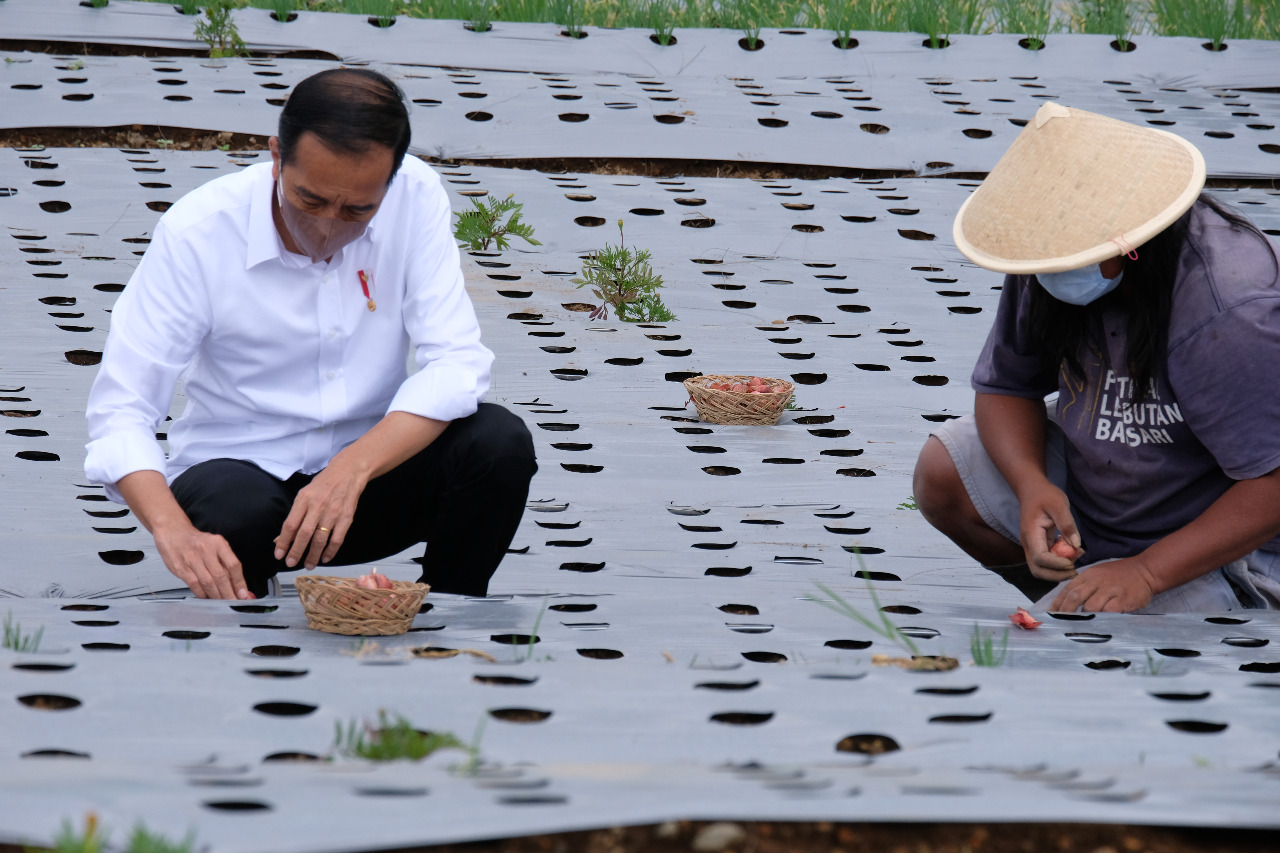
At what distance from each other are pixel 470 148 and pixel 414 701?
13.5ft

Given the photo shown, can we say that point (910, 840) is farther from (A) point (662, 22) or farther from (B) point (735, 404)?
(A) point (662, 22)

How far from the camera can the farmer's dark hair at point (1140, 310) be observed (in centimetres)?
213

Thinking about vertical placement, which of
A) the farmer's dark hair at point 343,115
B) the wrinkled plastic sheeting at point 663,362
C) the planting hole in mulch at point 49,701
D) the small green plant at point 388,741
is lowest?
the wrinkled plastic sheeting at point 663,362

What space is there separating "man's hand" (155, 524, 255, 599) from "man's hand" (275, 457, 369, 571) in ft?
0.27

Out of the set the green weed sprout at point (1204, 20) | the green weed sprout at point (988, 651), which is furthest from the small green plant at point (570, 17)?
the green weed sprout at point (988, 651)

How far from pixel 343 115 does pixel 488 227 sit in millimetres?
2525

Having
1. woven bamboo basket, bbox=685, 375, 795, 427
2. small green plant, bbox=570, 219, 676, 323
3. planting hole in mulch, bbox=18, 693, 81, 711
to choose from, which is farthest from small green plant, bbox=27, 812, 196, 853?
small green plant, bbox=570, 219, 676, 323

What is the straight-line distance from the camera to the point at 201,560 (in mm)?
2094

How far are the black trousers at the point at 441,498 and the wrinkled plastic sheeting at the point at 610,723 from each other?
24 centimetres

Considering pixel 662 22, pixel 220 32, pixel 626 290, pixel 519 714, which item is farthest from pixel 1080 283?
pixel 220 32

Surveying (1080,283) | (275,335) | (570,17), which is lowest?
(570,17)

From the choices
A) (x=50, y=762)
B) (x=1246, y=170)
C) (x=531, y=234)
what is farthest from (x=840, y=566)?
(x=1246, y=170)

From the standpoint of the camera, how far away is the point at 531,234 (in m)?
4.72

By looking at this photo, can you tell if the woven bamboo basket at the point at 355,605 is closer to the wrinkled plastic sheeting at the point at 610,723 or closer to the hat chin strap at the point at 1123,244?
the wrinkled plastic sheeting at the point at 610,723
